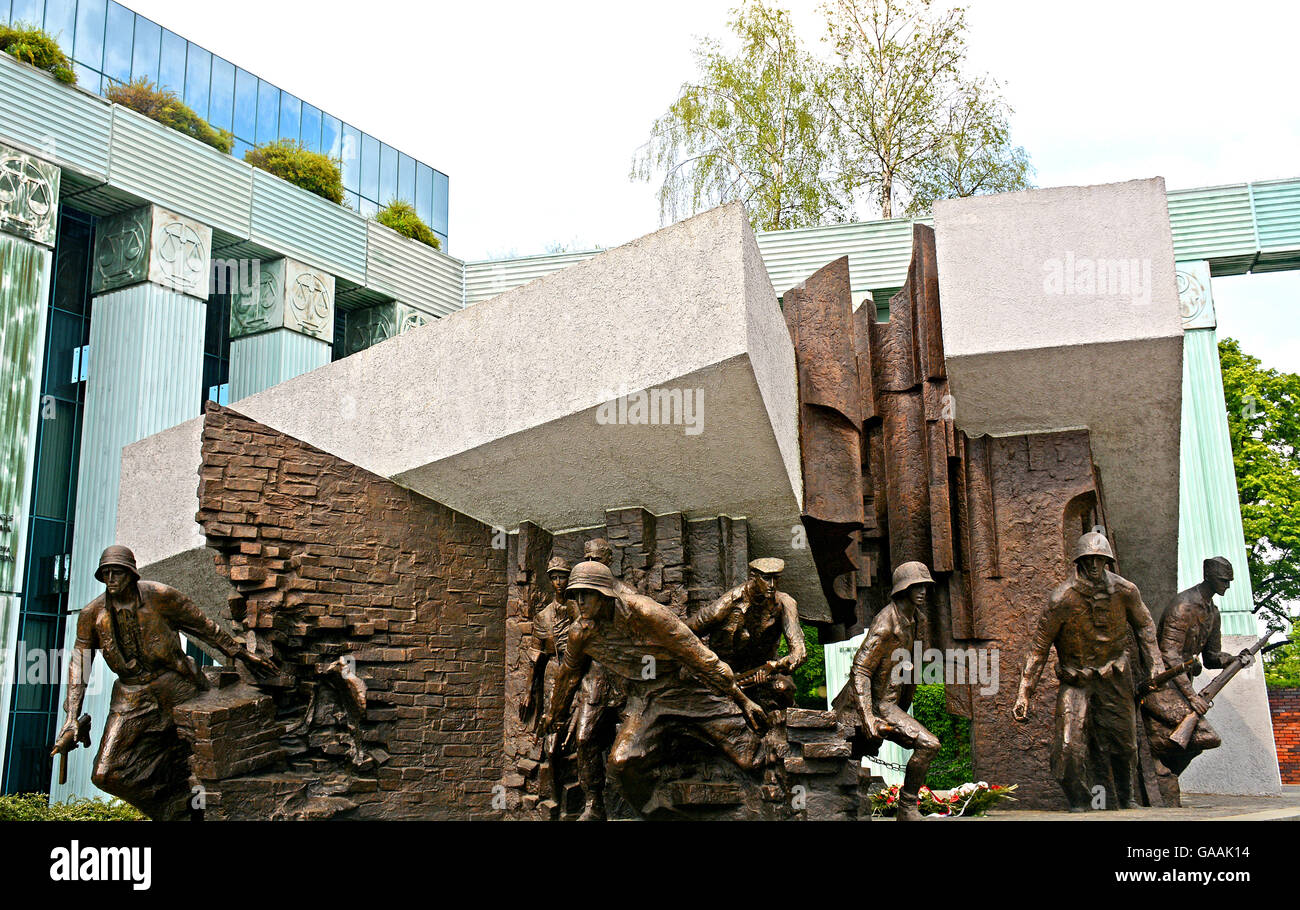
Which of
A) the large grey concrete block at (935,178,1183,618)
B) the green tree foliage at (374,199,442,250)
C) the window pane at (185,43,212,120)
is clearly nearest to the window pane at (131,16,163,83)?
the window pane at (185,43,212,120)

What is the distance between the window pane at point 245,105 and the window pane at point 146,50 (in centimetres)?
170

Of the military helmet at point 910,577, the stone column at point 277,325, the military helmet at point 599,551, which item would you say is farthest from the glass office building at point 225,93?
the military helmet at point 910,577

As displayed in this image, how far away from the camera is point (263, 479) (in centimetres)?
948

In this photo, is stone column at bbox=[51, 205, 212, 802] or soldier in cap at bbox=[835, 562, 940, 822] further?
stone column at bbox=[51, 205, 212, 802]

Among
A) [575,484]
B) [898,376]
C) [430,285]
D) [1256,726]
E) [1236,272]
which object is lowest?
[1256,726]

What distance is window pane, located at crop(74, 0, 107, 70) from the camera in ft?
64.1

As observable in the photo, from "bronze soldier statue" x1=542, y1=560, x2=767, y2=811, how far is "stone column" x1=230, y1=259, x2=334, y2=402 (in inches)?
513

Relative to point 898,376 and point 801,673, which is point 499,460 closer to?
point 898,376

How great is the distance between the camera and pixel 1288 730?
16.7m

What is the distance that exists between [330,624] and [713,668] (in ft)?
12.3

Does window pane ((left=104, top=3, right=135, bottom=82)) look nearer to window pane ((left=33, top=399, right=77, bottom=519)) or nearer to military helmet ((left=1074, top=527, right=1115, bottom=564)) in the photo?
window pane ((left=33, top=399, right=77, bottom=519))

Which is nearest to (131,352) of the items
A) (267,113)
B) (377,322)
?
(377,322)

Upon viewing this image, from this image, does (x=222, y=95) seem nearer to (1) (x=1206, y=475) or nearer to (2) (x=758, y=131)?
(2) (x=758, y=131)

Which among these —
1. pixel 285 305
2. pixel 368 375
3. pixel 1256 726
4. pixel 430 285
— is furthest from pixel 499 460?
pixel 430 285
